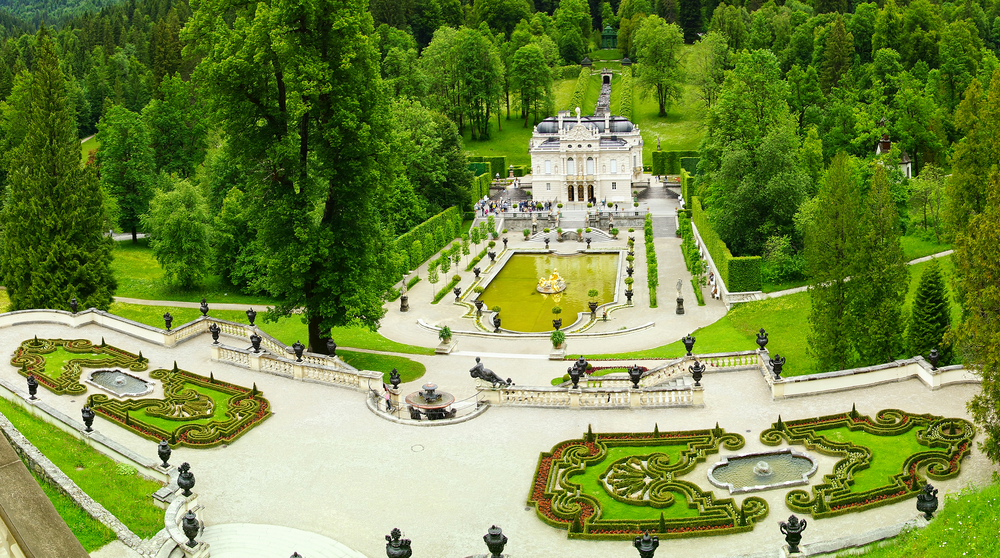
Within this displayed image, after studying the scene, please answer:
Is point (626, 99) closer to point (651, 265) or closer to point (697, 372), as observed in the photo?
point (651, 265)

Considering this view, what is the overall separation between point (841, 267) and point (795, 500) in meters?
13.1

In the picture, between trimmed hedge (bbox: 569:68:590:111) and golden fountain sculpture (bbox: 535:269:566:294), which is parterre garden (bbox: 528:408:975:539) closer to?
golden fountain sculpture (bbox: 535:269:566:294)

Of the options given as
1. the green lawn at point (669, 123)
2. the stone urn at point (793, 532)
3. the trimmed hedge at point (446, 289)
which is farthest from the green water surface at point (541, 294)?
the green lawn at point (669, 123)

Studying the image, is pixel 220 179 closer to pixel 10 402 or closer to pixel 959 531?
pixel 10 402

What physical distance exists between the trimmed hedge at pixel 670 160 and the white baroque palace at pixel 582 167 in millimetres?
10185

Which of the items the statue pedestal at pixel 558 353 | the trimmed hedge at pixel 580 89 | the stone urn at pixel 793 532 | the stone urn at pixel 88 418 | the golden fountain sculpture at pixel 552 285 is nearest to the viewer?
the stone urn at pixel 793 532

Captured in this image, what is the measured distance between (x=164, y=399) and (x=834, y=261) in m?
27.4

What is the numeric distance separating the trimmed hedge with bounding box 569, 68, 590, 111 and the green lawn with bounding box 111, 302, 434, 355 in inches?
3456

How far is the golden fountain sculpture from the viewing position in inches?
2847

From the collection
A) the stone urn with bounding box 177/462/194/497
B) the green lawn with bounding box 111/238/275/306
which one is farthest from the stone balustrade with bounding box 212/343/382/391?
the green lawn with bounding box 111/238/275/306

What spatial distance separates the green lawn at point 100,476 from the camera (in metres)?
28.1

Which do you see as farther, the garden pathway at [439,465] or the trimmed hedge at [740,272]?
the trimmed hedge at [740,272]

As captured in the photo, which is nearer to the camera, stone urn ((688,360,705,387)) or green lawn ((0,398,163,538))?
green lawn ((0,398,163,538))

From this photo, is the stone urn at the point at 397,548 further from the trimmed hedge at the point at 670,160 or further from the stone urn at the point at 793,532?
the trimmed hedge at the point at 670,160
